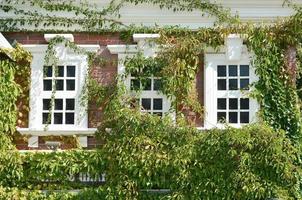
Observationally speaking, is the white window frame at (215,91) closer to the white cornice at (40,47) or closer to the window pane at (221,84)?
the window pane at (221,84)

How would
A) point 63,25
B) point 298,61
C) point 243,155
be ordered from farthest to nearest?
point 63,25
point 298,61
point 243,155

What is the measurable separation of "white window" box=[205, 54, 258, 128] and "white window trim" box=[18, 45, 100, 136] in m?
2.40

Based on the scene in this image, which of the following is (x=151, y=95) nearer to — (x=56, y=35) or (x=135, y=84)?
(x=135, y=84)

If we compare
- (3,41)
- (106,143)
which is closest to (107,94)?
(106,143)

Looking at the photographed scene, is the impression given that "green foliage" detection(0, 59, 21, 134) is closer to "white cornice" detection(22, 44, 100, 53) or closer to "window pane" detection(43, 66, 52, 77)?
"white cornice" detection(22, 44, 100, 53)

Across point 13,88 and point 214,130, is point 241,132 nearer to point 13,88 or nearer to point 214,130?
point 214,130

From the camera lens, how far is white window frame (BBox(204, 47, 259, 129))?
46.8 feet

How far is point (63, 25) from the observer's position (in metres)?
15.1

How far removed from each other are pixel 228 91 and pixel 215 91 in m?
0.27

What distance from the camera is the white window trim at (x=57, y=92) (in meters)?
14.5

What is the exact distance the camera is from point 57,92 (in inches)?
581

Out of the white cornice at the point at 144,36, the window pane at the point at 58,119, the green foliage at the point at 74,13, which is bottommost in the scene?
the window pane at the point at 58,119

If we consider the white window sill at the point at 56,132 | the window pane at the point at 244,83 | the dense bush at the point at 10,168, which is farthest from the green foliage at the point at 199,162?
the dense bush at the point at 10,168

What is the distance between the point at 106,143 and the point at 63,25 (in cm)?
306
